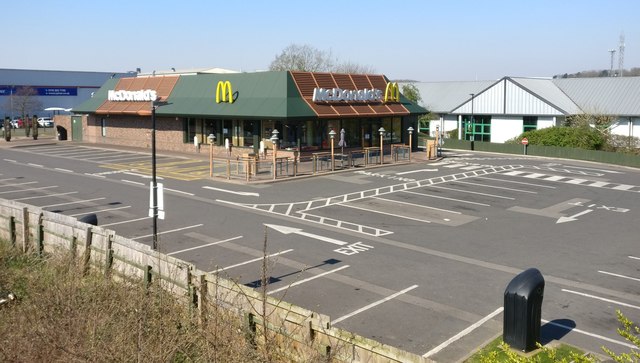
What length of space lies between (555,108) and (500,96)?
5915mm

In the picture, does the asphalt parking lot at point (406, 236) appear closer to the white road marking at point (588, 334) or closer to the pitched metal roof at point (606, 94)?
the white road marking at point (588, 334)

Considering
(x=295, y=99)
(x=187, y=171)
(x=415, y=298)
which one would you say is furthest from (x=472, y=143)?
(x=415, y=298)

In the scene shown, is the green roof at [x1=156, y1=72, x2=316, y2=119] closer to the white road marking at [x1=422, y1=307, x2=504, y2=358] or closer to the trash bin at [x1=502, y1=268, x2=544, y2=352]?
the white road marking at [x1=422, y1=307, x2=504, y2=358]

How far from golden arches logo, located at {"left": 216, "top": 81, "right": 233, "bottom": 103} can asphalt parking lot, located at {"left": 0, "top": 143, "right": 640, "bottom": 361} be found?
690 centimetres

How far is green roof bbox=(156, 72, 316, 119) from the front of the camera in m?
39.6

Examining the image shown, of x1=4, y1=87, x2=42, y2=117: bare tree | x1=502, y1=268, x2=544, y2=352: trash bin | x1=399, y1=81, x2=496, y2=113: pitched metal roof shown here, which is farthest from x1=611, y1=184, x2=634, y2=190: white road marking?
x1=4, y1=87, x2=42, y2=117: bare tree

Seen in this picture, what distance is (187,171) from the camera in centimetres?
3622

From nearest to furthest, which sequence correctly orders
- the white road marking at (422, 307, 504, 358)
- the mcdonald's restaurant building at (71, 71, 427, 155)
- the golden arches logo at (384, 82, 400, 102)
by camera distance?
1. the white road marking at (422, 307, 504, 358)
2. the mcdonald's restaurant building at (71, 71, 427, 155)
3. the golden arches logo at (384, 82, 400, 102)

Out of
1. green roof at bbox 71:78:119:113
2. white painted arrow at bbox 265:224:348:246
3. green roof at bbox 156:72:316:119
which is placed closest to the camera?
white painted arrow at bbox 265:224:348:246

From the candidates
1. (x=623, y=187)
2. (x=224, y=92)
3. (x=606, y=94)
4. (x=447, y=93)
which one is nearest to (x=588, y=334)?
(x=623, y=187)

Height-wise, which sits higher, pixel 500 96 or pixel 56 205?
pixel 500 96

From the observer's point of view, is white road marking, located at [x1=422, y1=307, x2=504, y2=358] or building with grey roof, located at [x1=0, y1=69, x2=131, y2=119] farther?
building with grey roof, located at [x1=0, y1=69, x2=131, y2=119]

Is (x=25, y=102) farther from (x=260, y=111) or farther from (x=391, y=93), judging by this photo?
(x=391, y=93)

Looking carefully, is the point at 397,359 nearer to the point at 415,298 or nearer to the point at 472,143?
the point at 415,298
